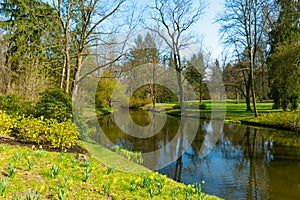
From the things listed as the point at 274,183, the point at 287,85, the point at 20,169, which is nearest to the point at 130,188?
the point at 20,169

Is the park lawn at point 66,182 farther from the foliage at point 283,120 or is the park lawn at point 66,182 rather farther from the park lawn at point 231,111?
the park lawn at point 231,111

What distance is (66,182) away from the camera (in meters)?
4.03

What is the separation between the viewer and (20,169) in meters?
4.76

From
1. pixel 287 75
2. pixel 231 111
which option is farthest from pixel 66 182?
pixel 231 111

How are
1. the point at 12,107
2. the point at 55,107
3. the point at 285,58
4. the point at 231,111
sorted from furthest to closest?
the point at 231,111, the point at 285,58, the point at 12,107, the point at 55,107

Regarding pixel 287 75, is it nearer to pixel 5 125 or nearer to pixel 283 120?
pixel 283 120

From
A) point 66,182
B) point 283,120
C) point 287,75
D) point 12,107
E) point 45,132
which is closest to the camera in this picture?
point 66,182

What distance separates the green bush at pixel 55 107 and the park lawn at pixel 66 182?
2742 millimetres

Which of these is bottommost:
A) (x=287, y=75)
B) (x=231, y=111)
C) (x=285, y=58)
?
(x=231, y=111)

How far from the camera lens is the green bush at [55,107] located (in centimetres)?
854

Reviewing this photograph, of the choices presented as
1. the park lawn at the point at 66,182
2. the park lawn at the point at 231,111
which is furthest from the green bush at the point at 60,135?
the park lawn at the point at 231,111

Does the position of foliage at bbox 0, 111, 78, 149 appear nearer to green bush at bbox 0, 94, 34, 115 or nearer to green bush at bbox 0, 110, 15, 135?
green bush at bbox 0, 110, 15, 135

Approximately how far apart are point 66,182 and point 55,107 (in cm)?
498

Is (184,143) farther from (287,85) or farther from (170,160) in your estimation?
(287,85)
